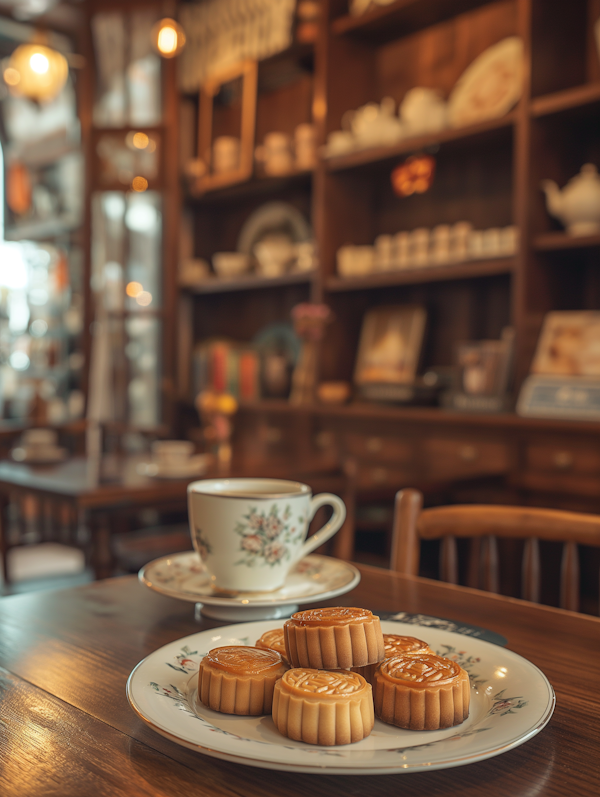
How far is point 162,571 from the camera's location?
2.61 ft

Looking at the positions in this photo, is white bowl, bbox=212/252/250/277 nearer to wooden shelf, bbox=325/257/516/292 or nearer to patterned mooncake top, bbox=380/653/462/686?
wooden shelf, bbox=325/257/516/292

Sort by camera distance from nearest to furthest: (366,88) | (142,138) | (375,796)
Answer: (375,796)
(366,88)
(142,138)

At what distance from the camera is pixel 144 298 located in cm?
410

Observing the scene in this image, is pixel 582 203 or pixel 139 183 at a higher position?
pixel 139 183

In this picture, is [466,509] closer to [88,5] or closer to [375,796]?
[375,796]

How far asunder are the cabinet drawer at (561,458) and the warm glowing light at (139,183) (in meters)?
2.58

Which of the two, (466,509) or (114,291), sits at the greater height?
(114,291)

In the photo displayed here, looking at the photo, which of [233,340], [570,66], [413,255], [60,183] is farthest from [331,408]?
[60,183]

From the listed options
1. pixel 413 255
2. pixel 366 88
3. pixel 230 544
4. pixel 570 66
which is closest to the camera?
pixel 230 544

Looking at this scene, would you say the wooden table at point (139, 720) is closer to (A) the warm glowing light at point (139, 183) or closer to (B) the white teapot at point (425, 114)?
(B) the white teapot at point (425, 114)

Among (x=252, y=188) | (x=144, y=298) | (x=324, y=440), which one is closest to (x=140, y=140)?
(x=252, y=188)

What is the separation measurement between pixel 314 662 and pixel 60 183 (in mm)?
5390

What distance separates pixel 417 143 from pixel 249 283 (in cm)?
111

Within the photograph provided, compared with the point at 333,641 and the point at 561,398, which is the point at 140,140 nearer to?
the point at 561,398
